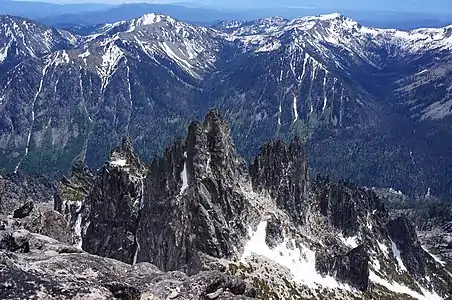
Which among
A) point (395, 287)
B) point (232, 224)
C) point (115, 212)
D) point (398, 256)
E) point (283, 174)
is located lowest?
point (398, 256)

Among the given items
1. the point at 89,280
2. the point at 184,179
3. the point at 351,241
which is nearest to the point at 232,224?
the point at 184,179

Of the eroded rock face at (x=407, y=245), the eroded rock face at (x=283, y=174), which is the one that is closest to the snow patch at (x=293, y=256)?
the eroded rock face at (x=283, y=174)

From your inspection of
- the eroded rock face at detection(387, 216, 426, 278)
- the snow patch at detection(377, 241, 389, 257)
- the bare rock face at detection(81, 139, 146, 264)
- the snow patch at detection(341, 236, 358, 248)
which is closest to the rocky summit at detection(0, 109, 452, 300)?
the bare rock face at detection(81, 139, 146, 264)

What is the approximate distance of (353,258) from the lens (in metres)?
114

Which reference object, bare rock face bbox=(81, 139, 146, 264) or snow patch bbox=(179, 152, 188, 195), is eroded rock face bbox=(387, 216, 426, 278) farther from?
bare rock face bbox=(81, 139, 146, 264)

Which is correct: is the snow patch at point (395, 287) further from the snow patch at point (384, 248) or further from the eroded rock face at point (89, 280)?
the eroded rock face at point (89, 280)

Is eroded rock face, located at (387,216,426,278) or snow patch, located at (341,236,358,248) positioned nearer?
snow patch, located at (341,236,358,248)

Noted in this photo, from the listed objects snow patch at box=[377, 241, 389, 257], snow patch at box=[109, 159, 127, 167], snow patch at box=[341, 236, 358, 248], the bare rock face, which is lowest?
snow patch at box=[377, 241, 389, 257]

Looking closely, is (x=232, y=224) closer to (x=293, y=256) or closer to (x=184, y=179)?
(x=293, y=256)

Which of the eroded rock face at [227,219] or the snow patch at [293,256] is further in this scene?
the snow patch at [293,256]

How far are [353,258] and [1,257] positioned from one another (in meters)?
91.1

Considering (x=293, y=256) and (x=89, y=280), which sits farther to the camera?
(x=293, y=256)

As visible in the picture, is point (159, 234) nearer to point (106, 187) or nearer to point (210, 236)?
point (210, 236)

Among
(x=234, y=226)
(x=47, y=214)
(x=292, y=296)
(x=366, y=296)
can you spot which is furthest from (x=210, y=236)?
(x=366, y=296)
